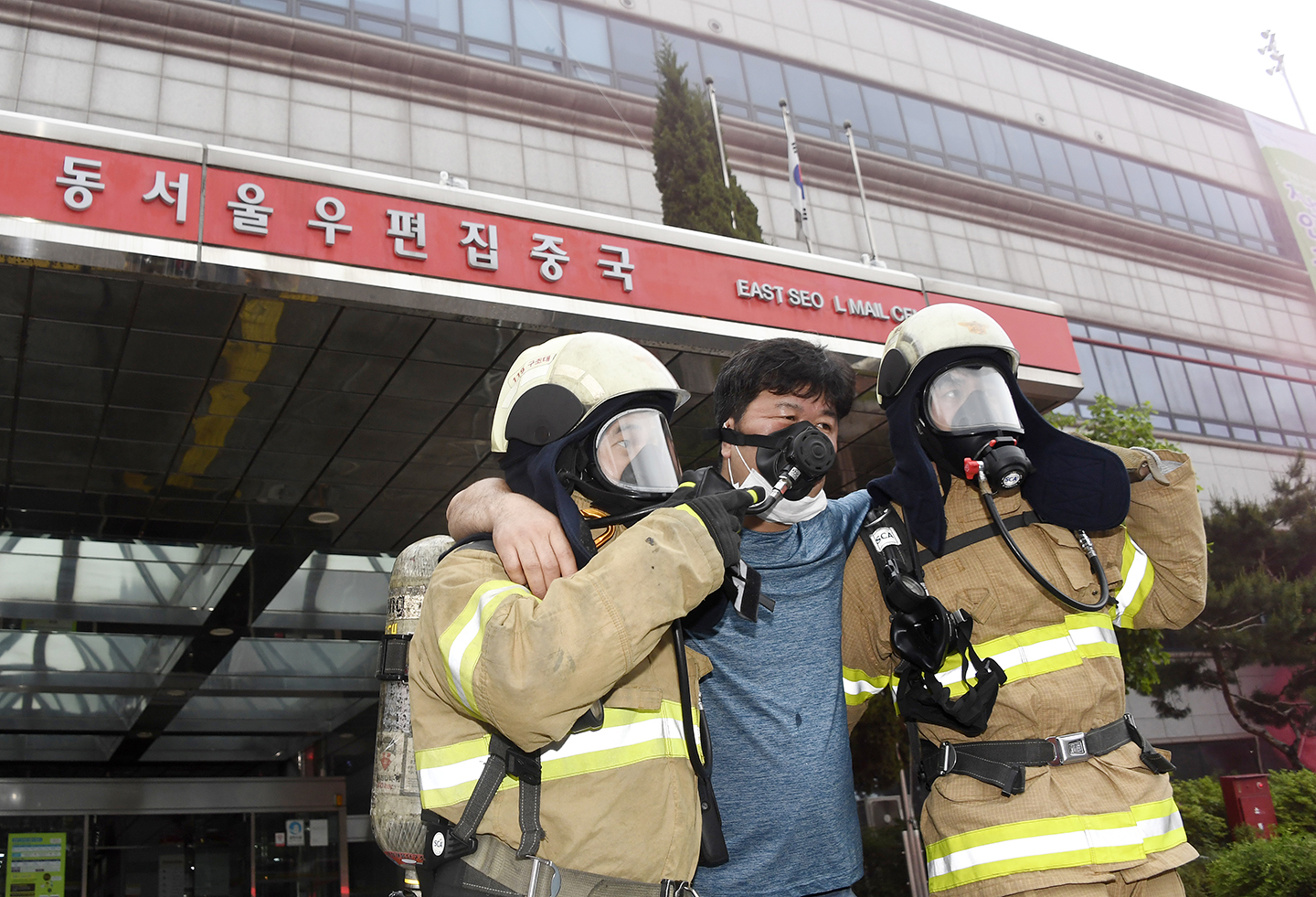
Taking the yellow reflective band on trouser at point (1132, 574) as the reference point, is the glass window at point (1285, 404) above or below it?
above

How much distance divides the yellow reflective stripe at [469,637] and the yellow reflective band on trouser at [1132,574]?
1.84 metres

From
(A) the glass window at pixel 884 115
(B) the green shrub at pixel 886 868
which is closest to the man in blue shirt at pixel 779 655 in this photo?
(B) the green shrub at pixel 886 868

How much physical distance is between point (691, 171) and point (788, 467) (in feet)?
31.7

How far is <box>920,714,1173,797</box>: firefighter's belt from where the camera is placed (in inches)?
92.4

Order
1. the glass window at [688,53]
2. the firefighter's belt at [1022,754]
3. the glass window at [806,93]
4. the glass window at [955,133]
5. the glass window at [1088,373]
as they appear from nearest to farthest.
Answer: the firefighter's belt at [1022,754] → the glass window at [688,53] → the glass window at [806,93] → the glass window at [1088,373] → the glass window at [955,133]

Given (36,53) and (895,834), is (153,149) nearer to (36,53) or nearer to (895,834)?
(36,53)

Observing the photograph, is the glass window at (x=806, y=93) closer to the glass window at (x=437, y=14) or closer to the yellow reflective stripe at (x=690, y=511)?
the glass window at (x=437, y=14)

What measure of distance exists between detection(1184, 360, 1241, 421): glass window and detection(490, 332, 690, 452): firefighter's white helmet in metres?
20.4

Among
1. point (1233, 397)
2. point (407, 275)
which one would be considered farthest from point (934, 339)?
point (1233, 397)

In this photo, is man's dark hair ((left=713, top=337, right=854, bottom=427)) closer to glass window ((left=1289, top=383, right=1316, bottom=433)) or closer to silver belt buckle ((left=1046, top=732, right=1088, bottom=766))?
silver belt buckle ((left=1046, top=732, right=1088, bottom=766))

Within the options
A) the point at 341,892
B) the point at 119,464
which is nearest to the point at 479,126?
the point at 119,464

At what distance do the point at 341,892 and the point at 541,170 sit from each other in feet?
35.3

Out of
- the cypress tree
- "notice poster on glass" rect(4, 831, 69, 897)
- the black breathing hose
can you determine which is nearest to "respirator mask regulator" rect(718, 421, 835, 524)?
the black breathing hose

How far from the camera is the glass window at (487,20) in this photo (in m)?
14.6
